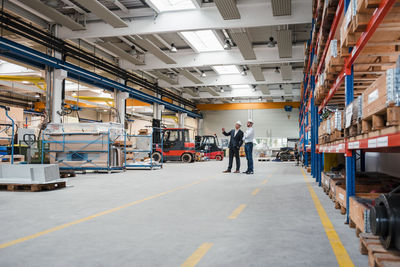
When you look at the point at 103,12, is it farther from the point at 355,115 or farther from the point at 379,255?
the point at 379,255

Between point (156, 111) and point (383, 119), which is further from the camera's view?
point (156, 111)

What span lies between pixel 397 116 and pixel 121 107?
18.2 metres

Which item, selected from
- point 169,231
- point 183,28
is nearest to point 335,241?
point 169,231

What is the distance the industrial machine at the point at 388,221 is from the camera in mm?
2373

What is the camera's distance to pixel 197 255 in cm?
290

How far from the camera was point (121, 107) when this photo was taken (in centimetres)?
1947

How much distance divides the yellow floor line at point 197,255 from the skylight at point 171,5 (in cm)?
1053

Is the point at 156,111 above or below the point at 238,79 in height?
below

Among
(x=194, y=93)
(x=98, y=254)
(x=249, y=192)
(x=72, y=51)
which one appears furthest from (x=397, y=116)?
(x=194, y=93)

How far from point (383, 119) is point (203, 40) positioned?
14.3 meters

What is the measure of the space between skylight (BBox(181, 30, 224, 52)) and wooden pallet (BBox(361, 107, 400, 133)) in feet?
42.1

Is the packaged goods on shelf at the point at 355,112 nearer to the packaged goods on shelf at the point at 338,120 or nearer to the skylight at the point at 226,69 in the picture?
the packaged goods on shelf at the point at 338,120

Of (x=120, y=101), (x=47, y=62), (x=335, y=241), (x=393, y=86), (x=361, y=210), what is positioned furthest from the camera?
(x=120, y=101)

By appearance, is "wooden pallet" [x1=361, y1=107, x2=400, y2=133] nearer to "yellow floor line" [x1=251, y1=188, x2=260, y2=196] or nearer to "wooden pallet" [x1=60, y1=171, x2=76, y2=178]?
"yellow floor line" [x1=251, y1=188, x2=260, y2=196]
